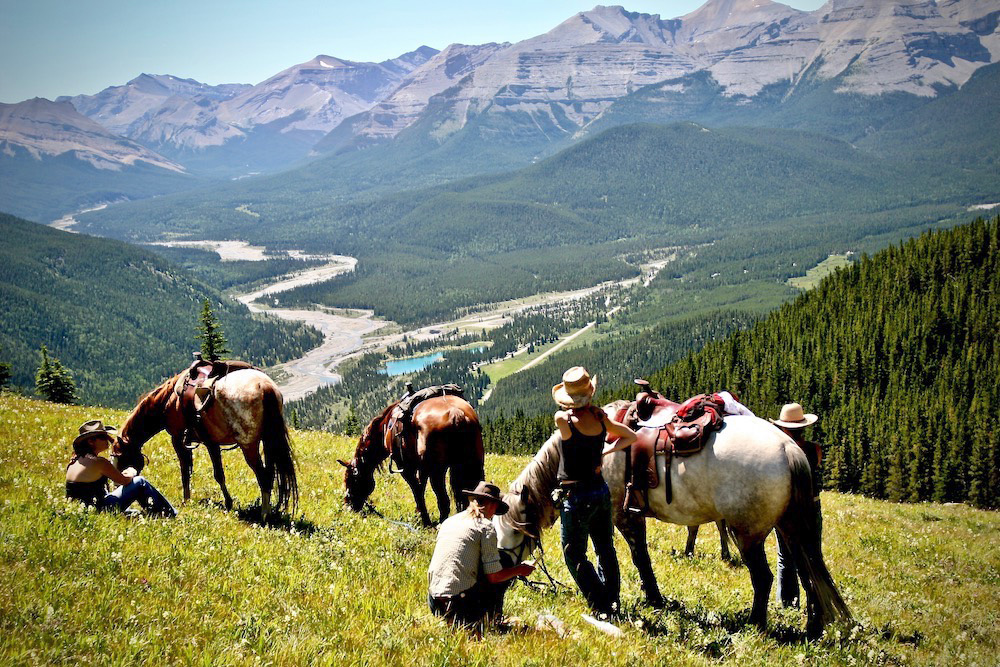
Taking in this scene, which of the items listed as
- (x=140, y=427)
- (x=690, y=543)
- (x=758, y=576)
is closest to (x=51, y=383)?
(x=140, y=427)

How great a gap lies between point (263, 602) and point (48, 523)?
419 centimetres

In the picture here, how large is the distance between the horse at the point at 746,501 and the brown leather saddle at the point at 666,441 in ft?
0.62

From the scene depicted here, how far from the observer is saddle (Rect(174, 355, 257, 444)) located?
14773mm

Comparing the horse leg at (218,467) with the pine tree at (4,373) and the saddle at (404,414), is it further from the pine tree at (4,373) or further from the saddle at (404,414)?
the pine tree at (4,373)

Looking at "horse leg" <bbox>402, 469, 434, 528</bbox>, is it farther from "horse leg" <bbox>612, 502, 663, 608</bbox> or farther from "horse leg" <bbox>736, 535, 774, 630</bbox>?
"horse leg" <bbox>736, 535, 774, 630</bbox>

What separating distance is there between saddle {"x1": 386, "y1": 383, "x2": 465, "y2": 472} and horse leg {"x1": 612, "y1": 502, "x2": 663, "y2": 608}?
5193 millimetres

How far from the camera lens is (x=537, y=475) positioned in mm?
10398

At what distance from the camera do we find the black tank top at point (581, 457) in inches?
391

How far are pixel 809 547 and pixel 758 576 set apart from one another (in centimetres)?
100

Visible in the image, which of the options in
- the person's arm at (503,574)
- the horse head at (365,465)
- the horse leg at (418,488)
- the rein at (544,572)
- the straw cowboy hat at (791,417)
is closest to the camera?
the person's arm at (503,574)

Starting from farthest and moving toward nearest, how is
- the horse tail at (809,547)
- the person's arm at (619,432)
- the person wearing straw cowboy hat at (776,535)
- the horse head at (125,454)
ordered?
the horse head at (125,454)
the person wearing straw cowboy hat at (776,535)
the horse tail at (809,547)
the person's arm at (619,432)

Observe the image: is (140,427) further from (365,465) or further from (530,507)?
(530,507)

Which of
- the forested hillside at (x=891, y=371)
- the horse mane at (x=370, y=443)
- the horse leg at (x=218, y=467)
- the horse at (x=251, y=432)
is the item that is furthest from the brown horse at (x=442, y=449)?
the forested hillside at (x=891, y=371)

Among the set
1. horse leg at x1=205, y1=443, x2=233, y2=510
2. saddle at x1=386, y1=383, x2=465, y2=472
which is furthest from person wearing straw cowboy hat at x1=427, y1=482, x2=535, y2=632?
horse leg at x1=205, y1=443, x2=233, y2=510
